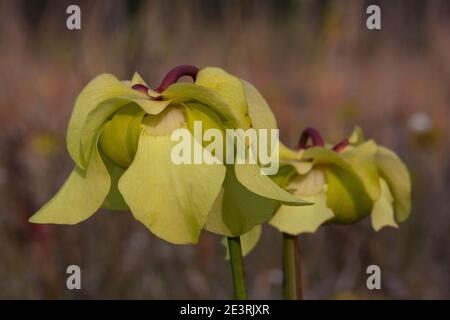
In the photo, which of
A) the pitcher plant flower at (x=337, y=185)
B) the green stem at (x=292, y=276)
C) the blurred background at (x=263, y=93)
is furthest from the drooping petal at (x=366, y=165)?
the blurred background at (x=263, y=93)

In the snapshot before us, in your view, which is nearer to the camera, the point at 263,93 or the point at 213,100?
the point at 213,100

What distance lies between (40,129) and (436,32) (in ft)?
6.50

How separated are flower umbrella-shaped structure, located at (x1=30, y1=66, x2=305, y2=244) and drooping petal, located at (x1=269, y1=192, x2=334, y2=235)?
Result: 139 mm

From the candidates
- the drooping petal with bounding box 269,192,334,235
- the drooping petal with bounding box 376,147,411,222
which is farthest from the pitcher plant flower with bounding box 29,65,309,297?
the drooping petal with bounding box 376,147,411,222

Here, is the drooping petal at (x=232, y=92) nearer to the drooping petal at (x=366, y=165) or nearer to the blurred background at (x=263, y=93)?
the drooping petal at (x=366, y=165)

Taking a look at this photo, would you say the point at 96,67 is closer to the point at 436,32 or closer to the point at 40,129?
the point at 40,129

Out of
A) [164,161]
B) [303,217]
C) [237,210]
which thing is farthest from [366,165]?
[164,161]

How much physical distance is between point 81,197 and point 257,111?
22cm

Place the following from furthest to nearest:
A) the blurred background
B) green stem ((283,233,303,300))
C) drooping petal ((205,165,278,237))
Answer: the blurred background, green stem ((283,233,303,300)), drooping petal ((205,165,278,237))

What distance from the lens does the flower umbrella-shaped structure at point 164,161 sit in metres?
0.82

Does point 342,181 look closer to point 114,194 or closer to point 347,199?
point 347,199

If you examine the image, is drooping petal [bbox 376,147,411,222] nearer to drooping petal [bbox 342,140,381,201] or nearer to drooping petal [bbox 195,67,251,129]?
drooping petal [bbox 342,140,381,201]

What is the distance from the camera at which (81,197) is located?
2.88ft

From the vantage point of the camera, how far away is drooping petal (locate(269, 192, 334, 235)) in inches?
41.7
